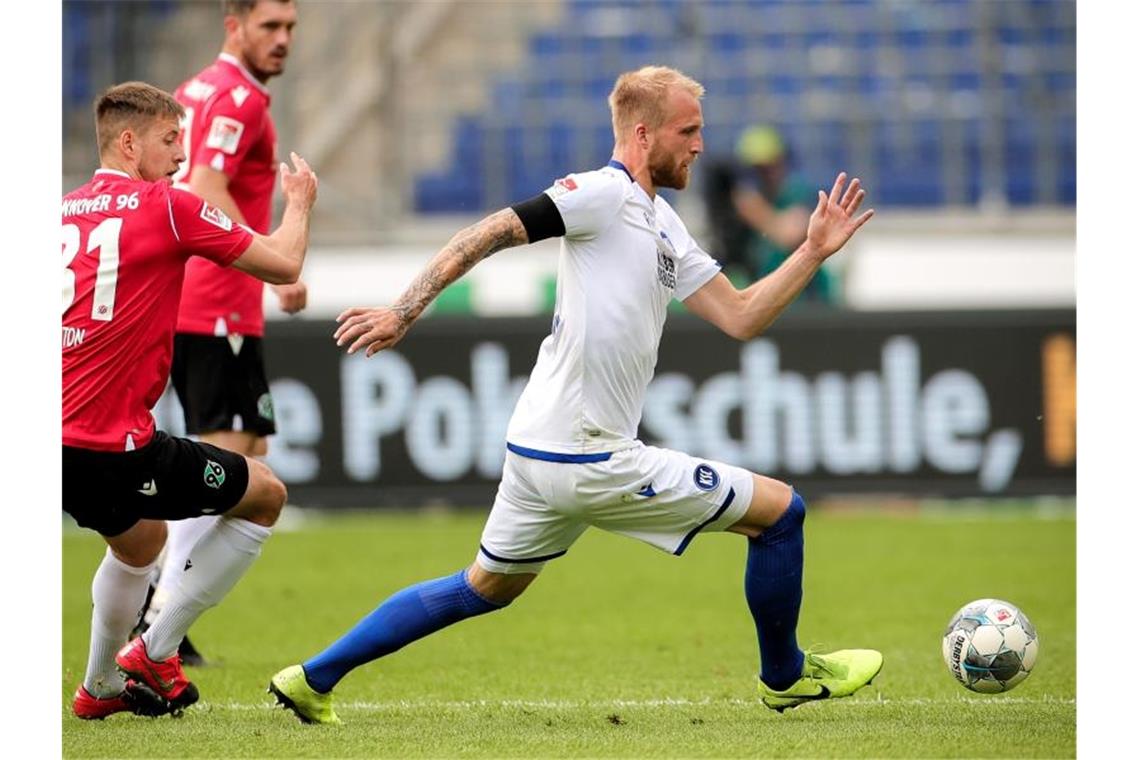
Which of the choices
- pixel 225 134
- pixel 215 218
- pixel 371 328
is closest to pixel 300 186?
pixel 215 218

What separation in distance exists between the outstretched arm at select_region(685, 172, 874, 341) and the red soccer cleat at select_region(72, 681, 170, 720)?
89.6 inches

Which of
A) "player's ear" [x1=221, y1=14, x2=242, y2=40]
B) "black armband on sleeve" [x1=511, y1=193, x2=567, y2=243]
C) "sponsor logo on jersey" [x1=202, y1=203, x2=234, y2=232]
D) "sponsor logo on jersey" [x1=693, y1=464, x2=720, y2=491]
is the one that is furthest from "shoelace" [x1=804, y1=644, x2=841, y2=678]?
"player's ear" [x1=221, y1=14, x2=242, y2=40]

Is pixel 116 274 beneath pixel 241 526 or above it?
above

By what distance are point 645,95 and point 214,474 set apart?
1.88m

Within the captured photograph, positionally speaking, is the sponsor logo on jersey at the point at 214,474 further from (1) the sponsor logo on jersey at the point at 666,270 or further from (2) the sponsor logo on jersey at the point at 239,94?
(2) the sponsor logo on jersey at the point at 239,94

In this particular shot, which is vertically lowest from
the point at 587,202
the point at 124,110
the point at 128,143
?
the point at 587,202

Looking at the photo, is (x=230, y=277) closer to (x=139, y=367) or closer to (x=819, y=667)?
(x=139, y=367)

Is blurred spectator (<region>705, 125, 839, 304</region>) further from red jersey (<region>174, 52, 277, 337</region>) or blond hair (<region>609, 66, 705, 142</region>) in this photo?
blond hair (<region>609, 66, 705, 142</region>)

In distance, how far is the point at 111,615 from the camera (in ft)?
20.3

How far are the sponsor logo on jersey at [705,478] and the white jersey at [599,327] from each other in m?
0.23

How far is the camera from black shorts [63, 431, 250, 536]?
576 cm

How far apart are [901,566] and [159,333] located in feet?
19.9

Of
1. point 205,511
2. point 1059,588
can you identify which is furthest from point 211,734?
point 1059,588
